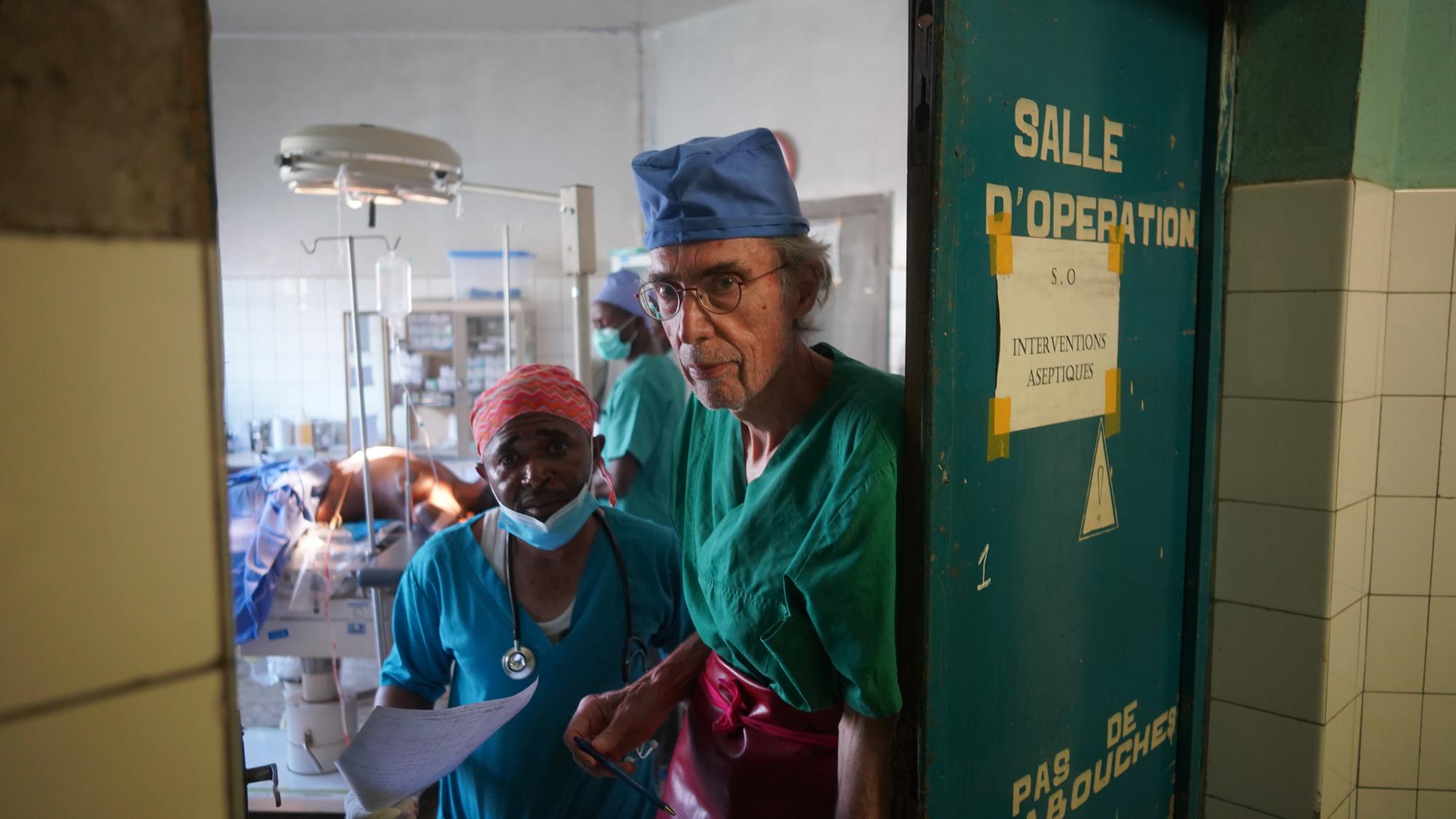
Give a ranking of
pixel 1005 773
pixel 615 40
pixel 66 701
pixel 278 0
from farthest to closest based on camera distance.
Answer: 1. pixel 615 40
2. pixel 278 0
3. pixel 1005 773
4. pixel 66 701

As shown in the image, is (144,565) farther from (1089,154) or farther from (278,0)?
(278,0)

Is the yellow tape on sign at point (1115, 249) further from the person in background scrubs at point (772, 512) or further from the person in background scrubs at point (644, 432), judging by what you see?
the person in background scrubs at point (644, 432)

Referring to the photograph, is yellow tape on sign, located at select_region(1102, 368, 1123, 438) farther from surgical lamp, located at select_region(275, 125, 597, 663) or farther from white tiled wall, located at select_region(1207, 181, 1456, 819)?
surgical lamp, located at select_region(275, 125, 597, 663)

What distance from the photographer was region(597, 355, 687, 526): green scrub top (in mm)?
3170

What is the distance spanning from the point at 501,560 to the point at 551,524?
4.3 inches

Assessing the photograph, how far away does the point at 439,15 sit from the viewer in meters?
5.29

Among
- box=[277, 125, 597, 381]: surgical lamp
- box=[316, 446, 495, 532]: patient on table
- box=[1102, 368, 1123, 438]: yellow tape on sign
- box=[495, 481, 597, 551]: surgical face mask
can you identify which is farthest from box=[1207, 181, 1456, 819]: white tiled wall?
box=[316, 446, 495, 532]: patient on table

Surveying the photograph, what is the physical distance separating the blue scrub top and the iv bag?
1.52 m

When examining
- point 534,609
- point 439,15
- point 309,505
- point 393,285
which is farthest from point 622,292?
point 439,15

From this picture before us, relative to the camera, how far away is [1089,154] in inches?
49.6

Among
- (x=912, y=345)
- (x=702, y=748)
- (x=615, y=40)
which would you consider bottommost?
(x=702, y=748)

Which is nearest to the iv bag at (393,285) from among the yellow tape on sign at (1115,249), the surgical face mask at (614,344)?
the surgical face mask at (614,344)

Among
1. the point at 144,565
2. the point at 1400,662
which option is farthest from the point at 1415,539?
the point at 144,565

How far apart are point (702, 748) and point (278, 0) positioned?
16.9 feet
